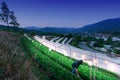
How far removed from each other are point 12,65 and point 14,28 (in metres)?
78.1

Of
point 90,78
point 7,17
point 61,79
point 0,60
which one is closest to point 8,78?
point 0,60

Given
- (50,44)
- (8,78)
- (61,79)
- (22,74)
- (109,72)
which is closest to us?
(8,78)

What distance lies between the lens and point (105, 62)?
2322 centimetres

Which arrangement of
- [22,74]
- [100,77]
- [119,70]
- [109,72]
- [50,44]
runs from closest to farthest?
[22,74] < [100,77] < [119,70] < [109,72] < [50,44]

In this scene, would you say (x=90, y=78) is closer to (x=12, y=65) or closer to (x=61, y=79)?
(x=61, y=79)

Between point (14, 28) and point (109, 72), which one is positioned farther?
point (14, 28)

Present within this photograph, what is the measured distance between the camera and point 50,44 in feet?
144

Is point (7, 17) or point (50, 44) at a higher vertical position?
point (7, 17)

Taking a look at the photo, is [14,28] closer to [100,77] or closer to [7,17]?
[7,17]

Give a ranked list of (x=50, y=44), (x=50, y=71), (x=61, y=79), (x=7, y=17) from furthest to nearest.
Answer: (x=7, y=17)
(x=50, y=44)
(x=50, y=71)
(x=61, y=79)

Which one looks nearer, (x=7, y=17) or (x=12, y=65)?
(x=12, y=65)

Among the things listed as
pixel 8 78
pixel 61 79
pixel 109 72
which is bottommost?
pixel 109 72

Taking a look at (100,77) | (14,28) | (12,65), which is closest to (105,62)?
(100,77)

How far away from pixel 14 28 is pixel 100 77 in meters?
70.1
